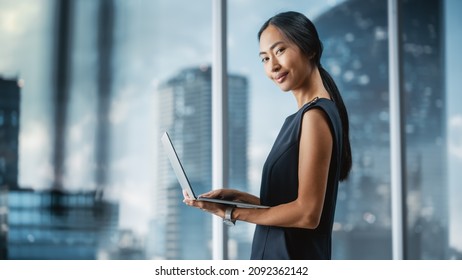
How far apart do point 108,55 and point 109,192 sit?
0.73 m

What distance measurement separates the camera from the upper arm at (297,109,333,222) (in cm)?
157

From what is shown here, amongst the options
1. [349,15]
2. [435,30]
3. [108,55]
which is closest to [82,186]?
[108,55]

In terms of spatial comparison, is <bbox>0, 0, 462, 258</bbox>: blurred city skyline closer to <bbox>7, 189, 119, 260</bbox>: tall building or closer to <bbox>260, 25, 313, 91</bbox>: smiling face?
<bbox>7, 189, 119, 260</bbox>: tall building

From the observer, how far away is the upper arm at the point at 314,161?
1567 mm

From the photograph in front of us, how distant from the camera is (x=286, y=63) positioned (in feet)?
5.96

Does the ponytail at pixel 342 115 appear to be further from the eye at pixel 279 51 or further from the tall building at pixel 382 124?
the tall building at pixel 382 124

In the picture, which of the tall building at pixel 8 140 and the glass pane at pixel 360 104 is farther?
the glass pane at pixel 360 104

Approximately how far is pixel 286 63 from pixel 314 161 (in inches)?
15.9

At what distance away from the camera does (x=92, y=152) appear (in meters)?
2.89

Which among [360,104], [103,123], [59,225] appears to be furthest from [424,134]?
[59,225]

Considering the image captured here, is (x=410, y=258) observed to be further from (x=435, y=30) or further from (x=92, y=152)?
(x=92, y=152)

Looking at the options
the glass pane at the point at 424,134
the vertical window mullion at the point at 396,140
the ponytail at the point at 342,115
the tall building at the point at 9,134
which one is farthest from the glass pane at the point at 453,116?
the tall building at the point at 9,134

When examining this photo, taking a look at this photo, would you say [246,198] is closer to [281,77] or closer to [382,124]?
[281,77]

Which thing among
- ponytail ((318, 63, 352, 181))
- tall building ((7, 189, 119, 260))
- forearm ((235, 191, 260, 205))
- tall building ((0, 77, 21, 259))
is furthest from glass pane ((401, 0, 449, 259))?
tall building ((0, 77, 21, 259))
